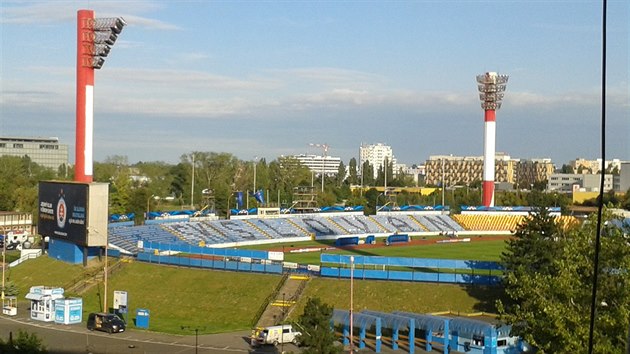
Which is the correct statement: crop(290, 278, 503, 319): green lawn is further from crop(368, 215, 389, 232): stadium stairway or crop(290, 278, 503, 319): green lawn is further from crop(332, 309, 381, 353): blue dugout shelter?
crop(368, 215, 389, 232): stadium stairway

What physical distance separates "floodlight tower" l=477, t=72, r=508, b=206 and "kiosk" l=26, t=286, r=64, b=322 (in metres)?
65.3

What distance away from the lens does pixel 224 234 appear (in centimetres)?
7775

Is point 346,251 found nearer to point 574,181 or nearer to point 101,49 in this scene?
point 101,49

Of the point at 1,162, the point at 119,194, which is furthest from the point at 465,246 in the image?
the point at 1,162

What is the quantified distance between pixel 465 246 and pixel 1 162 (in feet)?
286

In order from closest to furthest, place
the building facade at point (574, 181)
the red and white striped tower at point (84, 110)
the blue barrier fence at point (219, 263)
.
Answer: the blue barrier fence at point (219, 263)
the red and white striped tower at point (84, 110)
the building facade at point (574, 181)

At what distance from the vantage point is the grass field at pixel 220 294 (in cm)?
4519

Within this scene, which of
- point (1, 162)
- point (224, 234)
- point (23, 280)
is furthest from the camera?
point (1, 162)

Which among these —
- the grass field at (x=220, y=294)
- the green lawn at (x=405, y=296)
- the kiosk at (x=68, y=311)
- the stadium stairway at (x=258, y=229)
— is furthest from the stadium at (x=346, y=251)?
the kiosk at (x=68, y=311)

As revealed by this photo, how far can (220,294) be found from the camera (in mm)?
48594

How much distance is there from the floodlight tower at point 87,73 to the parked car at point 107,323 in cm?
2210

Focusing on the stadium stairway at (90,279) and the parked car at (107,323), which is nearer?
the parked car at (107,323)

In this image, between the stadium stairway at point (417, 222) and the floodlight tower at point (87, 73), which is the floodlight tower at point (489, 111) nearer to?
the stadium stairway at point (417, 222)

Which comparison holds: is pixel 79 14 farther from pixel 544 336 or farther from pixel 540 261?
pixel 544 336
